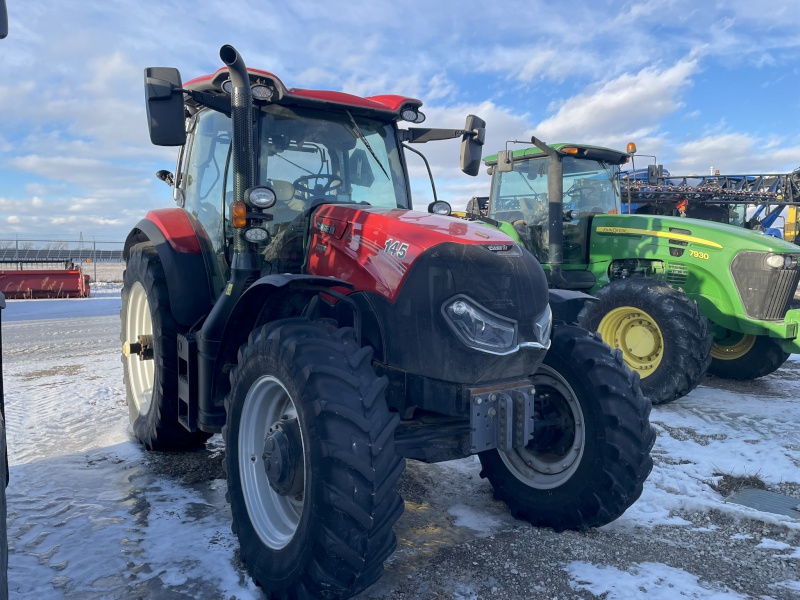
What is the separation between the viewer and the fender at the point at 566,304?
3.54 meters

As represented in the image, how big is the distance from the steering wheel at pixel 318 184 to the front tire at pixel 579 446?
154 cm

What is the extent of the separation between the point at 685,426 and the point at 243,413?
12.9 feet

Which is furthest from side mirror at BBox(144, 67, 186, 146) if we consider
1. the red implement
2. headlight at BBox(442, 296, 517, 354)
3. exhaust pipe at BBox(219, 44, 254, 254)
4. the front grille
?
the red implement

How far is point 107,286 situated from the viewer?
2212cm

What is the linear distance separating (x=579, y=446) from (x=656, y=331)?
3.30 m

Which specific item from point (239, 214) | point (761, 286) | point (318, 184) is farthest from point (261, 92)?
point (761, 286)

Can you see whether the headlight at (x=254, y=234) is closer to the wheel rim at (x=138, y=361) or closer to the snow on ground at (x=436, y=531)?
the snow on ground at (x=436, y=531)

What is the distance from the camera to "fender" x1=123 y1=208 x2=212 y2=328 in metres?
3.95

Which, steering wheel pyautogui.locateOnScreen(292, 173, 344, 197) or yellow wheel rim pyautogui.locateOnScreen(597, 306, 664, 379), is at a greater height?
steering wheel pyautogui.locateOnScreen(292, 173, 344, 197)

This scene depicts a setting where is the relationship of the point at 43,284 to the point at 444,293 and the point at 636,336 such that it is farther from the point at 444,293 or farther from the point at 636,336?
the point at 444,293

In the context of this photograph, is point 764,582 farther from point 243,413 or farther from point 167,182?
point 167,182

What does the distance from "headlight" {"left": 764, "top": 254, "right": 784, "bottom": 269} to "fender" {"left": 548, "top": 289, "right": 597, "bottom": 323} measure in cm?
327

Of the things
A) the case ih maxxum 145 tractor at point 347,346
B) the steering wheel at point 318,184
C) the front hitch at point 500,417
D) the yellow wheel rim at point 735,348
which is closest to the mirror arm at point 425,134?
the case ih maxxum 145 tractor at point 347,346

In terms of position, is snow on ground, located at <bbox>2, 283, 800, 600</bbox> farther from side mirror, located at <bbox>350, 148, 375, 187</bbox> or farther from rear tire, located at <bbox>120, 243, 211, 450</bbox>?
side mirror, located at <bbox>350, 148, 375, 187</bbox>
